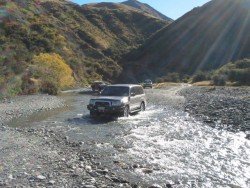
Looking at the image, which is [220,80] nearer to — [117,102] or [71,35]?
[117,102]

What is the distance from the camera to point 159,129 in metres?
19.0

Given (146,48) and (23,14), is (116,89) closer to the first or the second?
(23,14)

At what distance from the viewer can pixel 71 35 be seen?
4444 inches

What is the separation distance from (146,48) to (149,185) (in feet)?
385

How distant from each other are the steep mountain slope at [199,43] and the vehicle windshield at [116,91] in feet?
267

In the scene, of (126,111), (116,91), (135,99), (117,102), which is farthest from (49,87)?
(117,102)

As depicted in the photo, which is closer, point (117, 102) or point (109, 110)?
point (109, 110)

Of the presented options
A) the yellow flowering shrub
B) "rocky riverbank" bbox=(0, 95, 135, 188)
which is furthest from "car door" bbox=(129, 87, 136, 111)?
the yellow flowering shrub

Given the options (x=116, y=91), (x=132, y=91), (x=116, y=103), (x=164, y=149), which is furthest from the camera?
(x=132, y=91)

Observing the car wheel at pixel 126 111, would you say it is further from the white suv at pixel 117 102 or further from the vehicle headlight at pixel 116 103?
the vehicle headlight at pixel 116 103

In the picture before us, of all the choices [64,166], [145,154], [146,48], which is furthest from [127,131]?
[146,48]

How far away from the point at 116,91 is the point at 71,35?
92.0 metres

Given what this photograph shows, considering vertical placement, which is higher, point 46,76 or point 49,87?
point 46,76

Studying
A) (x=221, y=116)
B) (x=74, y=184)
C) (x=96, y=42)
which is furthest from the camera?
(x=96, y=42)
